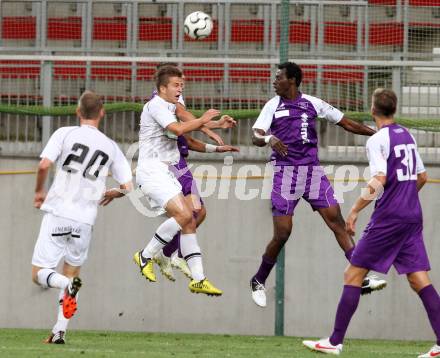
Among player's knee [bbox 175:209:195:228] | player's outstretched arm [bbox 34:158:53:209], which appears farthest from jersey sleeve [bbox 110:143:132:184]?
player's knee [bbox 175:209:195:228]

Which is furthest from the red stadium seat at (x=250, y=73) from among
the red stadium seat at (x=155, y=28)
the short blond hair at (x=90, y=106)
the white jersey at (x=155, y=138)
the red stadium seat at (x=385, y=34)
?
the short blond hair at (x=90, y=106)

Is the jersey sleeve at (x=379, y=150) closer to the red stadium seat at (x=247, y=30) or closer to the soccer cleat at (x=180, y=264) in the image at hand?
the soccer cleat at (x=180, y=264)

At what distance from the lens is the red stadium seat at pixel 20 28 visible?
18.1m

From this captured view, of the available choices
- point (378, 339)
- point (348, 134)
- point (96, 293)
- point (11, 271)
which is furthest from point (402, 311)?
point (11, 271)

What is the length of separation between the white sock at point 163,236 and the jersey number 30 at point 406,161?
2.86 meters

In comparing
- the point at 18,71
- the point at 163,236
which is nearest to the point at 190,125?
the point at 163,236

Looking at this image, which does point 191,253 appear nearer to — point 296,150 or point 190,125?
point 190,125

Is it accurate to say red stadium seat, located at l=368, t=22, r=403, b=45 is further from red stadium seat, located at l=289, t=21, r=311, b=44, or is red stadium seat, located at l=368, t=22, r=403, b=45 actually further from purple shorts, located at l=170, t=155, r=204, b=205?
purple shorts, located at l=170, t=155, r=204, b=205

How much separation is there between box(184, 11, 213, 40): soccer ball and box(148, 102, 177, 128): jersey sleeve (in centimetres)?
534

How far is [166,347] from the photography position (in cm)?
1182

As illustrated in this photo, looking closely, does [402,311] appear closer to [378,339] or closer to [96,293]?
[378,339]

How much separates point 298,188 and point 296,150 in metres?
0.38

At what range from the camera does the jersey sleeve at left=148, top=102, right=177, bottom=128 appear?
1218cm

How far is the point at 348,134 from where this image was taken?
16281 millimetres
